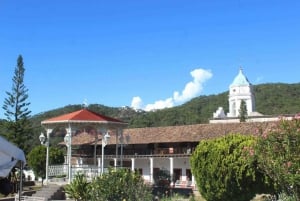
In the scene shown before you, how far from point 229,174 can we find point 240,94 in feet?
187

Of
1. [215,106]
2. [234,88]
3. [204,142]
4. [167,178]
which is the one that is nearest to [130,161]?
[167,178]

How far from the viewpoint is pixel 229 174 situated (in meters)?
16.0

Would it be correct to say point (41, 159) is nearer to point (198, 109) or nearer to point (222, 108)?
point (222, 108)

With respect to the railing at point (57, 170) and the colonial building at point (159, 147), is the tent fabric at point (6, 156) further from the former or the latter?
the colonial building at point (159, 147)

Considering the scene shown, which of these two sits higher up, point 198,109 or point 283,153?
point 198,109

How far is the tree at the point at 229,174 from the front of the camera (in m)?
15.9

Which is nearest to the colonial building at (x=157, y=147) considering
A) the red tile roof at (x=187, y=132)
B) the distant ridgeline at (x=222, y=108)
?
the red tile roof at (x=187, y=132)

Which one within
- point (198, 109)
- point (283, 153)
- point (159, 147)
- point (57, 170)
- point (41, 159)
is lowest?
point (57, 170)

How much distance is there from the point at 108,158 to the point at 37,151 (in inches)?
222

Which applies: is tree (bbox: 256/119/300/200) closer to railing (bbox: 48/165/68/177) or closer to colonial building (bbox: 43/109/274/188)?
railing (bbox: 48/165/68/177)

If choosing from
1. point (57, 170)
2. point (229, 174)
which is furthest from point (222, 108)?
point (229, 174)

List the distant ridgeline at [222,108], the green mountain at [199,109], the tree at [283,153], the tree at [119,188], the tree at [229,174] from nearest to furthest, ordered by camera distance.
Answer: the tree at [283,153]
the tree at [119,188]
the tree at [229,174]
the distant ridgeline at [222,108]
the green mountain at [199,109]

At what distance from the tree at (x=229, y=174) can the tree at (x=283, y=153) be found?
3.64 m

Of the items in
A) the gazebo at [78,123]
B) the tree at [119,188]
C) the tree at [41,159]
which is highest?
the gazebo at [78,123]
